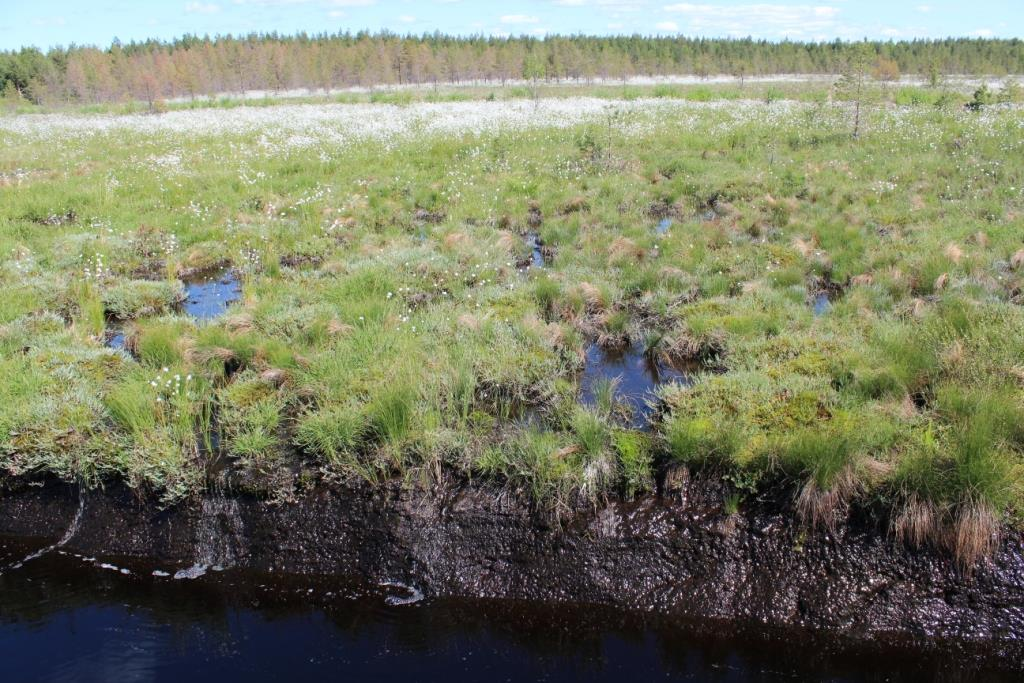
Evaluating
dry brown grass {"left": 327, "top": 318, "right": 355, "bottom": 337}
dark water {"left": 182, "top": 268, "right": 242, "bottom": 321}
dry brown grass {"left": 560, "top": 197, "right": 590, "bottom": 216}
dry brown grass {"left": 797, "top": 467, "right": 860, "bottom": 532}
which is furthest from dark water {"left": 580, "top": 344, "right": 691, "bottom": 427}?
dry brown grass {"left": 560, "top": 197, "right": 590, "bottom": 216}

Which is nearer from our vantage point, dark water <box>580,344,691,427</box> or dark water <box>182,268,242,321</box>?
dark water <box>580,344,691,427</box>

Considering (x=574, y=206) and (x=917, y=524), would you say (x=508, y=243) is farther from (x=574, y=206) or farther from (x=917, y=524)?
(x=917, y=524)

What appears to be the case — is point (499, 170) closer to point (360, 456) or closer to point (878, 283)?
point (878, 283)

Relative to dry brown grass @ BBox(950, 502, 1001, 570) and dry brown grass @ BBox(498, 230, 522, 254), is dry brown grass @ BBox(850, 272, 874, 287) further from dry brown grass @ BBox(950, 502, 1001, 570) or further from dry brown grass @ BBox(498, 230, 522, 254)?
dry brown grass @ BBox(498, 230, 522, 254)

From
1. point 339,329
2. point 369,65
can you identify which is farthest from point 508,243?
point 369,65

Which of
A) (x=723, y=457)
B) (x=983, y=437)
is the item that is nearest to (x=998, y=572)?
(x=983, y=437)

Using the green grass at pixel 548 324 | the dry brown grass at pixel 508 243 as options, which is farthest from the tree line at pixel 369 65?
the dry brown grass at pixel 508 243
